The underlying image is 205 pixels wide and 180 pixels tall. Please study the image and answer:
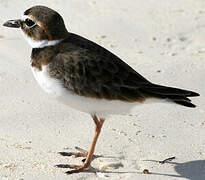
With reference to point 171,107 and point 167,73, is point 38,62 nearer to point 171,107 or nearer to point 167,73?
point 171,107

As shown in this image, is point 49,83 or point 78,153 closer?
point 49,83

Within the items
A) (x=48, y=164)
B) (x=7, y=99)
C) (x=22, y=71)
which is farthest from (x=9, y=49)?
(x=48, y=164)

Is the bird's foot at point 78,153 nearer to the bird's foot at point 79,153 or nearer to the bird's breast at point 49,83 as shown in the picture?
the bird's foot at point 79,153

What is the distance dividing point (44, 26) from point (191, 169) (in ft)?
7.99

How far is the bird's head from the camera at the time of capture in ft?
20.7

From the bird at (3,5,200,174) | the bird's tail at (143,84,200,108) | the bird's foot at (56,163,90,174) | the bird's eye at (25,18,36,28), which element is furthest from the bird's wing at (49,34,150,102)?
the bird's foot at (56,163,90,174)

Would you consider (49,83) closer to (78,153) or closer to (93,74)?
(93,74)

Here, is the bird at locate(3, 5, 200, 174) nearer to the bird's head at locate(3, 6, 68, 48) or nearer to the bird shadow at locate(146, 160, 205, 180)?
the bird's head at locate(3, 6, 68, 48)

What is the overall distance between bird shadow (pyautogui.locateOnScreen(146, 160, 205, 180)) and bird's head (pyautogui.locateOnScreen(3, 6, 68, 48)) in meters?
1.98

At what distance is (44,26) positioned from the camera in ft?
20.7

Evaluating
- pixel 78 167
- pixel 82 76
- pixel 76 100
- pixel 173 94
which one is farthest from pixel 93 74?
pixel 78 167

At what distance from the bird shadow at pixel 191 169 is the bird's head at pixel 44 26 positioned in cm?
198

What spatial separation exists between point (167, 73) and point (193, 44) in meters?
1.44

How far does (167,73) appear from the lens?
9.05 meters
